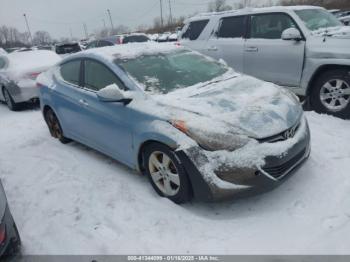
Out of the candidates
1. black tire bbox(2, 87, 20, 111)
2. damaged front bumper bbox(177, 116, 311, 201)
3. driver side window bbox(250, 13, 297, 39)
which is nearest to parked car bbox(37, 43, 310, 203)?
damaged front bumper bbox(177, 116, 311, 201)

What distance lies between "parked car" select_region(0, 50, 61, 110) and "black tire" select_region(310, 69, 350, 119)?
6353mm

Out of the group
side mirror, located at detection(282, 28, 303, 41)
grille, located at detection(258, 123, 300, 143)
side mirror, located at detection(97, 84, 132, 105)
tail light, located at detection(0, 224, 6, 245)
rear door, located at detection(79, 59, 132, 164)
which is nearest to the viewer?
tail light, located at detection(0, 224, 6, 245)

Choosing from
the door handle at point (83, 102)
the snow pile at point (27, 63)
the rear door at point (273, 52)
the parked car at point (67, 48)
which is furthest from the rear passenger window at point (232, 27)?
the parked car at point (67, 48)

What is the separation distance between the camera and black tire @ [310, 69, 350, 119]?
5.50 m

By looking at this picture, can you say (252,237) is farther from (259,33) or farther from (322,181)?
(259,33)

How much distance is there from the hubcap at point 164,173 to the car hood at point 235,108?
0.47 metres

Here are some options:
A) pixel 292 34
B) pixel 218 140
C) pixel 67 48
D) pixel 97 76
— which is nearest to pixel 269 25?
pixel 292 34

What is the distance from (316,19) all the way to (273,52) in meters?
0.99

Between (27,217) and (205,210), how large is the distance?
1926mm

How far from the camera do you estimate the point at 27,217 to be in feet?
12.5

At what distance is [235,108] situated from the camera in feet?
11.8

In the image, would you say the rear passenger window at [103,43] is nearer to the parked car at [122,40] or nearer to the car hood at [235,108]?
the parked car at [122,40]

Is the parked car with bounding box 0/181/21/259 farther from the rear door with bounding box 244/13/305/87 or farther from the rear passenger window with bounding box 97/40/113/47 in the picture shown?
the rear passenger window with bounding box 97/40/113/47

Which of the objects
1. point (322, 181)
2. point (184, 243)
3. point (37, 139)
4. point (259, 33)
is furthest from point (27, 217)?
point (259, 33)
